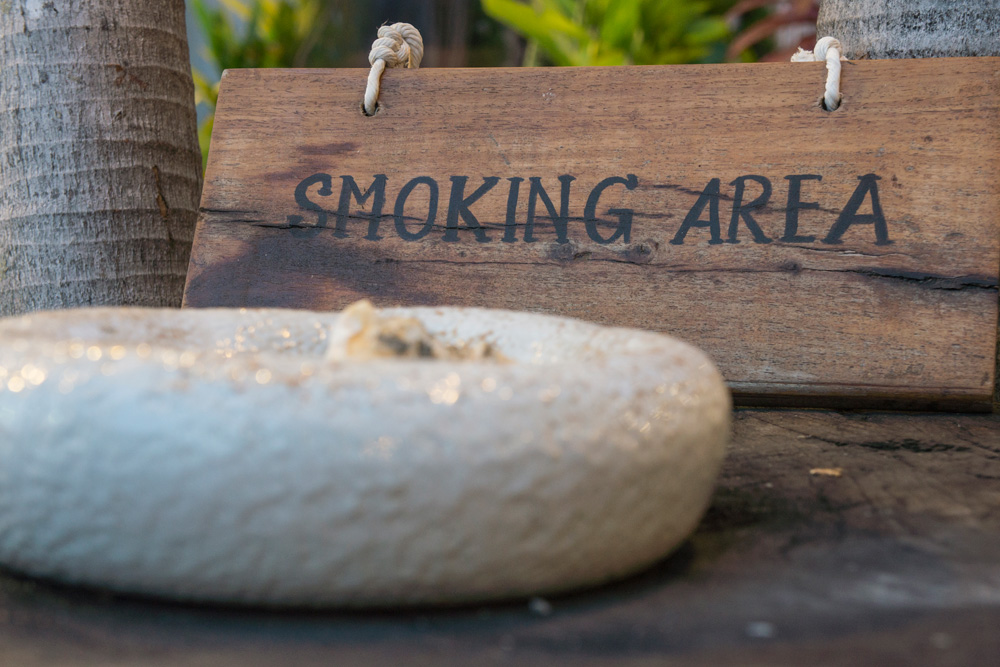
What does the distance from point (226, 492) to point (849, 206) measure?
1172 millimetres

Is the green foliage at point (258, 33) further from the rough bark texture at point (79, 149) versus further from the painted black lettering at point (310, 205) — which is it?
the painted black lettering at point (310, 205)

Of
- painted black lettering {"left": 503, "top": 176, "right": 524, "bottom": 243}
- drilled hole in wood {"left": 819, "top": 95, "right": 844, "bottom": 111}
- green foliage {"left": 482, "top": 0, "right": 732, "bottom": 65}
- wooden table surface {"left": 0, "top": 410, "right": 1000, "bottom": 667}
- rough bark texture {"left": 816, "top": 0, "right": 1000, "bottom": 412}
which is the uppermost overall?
green foliage {"left": 482, "top": 0, "right": 732, "bottom": 65}

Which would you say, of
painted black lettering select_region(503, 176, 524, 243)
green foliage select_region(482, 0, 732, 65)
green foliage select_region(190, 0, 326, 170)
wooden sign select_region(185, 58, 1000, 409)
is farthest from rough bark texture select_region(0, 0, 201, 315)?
green foliage select_region(190, 0, 326, 170)

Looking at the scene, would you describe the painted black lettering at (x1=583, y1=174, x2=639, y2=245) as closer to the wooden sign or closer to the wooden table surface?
the wooden sign

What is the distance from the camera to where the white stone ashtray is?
57 cm

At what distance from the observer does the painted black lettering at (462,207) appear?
4.85ft

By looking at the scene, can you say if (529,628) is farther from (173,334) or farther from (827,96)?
(827,96)

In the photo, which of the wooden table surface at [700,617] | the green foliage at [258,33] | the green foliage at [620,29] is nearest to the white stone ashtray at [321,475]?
the wooden table surface at [700,617]

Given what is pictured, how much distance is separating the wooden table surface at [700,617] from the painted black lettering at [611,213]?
2.23 ft

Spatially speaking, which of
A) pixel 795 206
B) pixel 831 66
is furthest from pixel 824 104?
pixel 795 206

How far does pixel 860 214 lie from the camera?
1372 millimetres

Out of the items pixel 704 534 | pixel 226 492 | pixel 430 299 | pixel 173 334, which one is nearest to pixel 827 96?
pixel 430 299

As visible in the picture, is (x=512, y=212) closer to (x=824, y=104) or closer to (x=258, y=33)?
(x=824, y=104)

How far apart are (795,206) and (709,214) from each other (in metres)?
0.14
